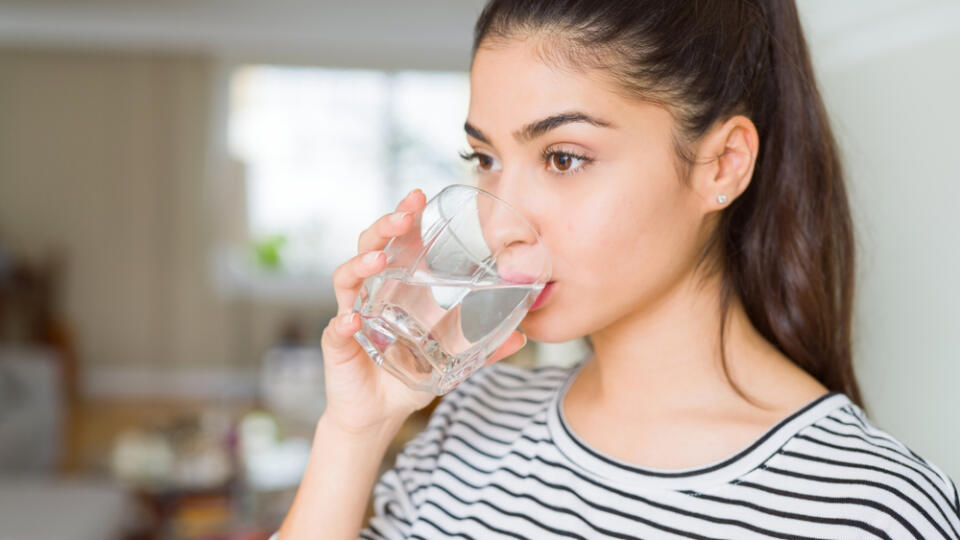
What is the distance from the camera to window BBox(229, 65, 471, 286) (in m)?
6.39

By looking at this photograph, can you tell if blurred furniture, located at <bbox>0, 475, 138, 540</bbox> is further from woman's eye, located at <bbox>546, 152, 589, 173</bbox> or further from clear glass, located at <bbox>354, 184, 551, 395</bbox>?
woman's eye, located at <bbox>546, 152, 589, 173</bbox>

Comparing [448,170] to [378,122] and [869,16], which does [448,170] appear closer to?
[378,122]

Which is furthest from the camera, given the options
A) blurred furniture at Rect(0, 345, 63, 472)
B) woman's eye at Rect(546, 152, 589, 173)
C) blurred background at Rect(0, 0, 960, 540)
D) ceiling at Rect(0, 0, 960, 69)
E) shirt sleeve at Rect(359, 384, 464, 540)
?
blurred background at Rect(0, 0, 960, 540)

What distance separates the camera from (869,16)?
0.97 metres

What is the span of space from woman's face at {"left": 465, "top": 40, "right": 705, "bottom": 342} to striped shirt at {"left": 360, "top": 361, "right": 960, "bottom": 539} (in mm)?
173

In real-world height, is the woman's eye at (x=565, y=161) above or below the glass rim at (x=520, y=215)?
above

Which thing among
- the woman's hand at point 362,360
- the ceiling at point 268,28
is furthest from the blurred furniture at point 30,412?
the woman's hand at point 362,360

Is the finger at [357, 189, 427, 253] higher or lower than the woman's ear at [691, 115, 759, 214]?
lower

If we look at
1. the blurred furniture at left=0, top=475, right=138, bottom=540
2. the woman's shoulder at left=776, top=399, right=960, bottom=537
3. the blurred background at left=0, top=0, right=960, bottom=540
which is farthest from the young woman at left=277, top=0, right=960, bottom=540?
the blurred background at left=0, top=0, right=960, bottom=540

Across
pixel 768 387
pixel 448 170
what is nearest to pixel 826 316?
pixel 768 387

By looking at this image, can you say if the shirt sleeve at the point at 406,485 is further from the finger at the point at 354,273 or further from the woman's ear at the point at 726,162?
the woman's ear at the point at 726,162

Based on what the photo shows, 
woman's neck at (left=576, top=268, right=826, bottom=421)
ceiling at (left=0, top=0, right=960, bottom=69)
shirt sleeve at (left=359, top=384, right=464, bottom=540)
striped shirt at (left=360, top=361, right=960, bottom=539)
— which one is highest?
ceiling at (left=0, top=0, right=960, bottom=69)

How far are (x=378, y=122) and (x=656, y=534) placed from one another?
5.92 metres

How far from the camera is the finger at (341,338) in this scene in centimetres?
83
